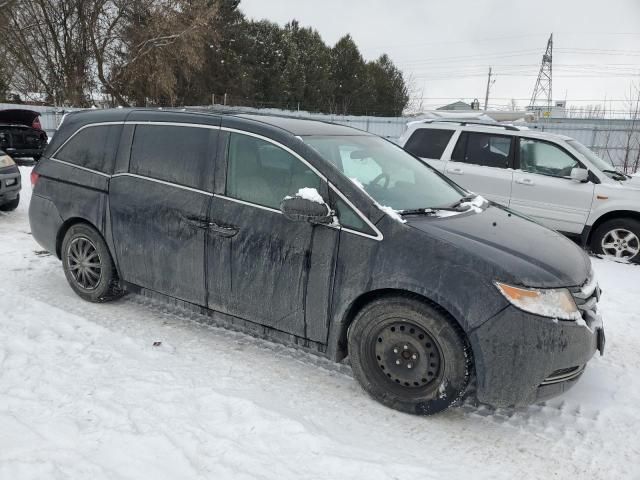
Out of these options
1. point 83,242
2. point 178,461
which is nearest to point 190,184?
point 83,242

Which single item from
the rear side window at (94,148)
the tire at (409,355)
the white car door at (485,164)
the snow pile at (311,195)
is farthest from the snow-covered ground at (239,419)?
the white car door at (485,164)

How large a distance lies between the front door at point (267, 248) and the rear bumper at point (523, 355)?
1.00 m

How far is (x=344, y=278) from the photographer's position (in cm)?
321

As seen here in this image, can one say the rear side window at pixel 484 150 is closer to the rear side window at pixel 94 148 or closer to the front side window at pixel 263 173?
the front side window at pixel 263 173

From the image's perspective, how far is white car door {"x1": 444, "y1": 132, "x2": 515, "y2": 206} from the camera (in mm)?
7902

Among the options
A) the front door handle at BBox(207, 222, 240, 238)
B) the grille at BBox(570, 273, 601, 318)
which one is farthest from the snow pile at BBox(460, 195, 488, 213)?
the front door handle at BBox(207, 222, 240, 238)

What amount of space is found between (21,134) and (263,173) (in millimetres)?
13115

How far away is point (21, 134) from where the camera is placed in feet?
46.1

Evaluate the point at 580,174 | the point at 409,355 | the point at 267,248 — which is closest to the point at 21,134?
the point at 267,248

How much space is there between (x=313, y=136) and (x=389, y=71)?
61720mm

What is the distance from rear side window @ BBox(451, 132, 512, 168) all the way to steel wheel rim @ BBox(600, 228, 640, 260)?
1.73 metres

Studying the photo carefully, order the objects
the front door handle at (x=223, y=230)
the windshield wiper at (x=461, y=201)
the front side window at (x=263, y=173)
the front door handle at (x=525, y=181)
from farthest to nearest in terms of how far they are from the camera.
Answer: the front door handle at (x=525, y=181) → the windshield wiper at (x=461, y=201) → the front door handle at (x=223, y=230) → the front side window at (x=263, y=173)

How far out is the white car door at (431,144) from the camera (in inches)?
328

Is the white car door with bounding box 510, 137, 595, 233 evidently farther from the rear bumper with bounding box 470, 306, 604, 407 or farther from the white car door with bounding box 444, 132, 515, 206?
the rear bumper with bounding box 470, 306, 604, 407
